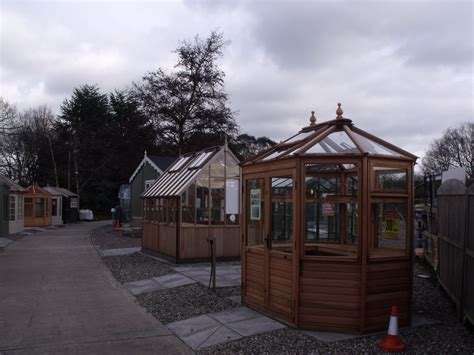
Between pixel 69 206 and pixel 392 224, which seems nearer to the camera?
pixel 392 224

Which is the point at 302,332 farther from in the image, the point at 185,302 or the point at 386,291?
the point at 185,302

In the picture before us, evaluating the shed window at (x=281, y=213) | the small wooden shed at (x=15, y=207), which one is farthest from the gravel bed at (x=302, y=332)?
the small wooden shed at (x=15, y=207)

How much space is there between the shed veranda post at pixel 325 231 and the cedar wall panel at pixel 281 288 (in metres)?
0.01

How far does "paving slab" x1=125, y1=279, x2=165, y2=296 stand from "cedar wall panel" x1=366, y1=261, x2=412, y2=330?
5.22m

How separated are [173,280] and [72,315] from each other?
3220 mm

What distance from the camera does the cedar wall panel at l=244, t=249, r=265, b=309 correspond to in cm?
802

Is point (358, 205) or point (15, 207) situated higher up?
point (358, 205)

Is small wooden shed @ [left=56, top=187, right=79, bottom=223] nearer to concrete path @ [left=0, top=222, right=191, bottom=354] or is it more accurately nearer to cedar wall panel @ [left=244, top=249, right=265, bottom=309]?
concrete path @ [left=0, top=222, right=191, bottom=354]

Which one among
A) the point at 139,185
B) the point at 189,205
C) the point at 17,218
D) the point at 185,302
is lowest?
the point at 185,302

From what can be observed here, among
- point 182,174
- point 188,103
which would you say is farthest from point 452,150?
point 182,174

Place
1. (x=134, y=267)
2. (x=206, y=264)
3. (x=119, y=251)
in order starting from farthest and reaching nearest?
1. (x=119, y=251)
2. (x=206, y=264)
3. (x=134, y=267)

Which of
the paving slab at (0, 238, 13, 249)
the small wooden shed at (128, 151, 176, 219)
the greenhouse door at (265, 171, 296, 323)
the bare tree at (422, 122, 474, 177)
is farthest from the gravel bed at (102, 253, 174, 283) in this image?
the bare tree at (422, 122, 474, 177)

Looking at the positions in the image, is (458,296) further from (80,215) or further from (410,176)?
(80,215)

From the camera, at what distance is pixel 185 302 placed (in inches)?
364
